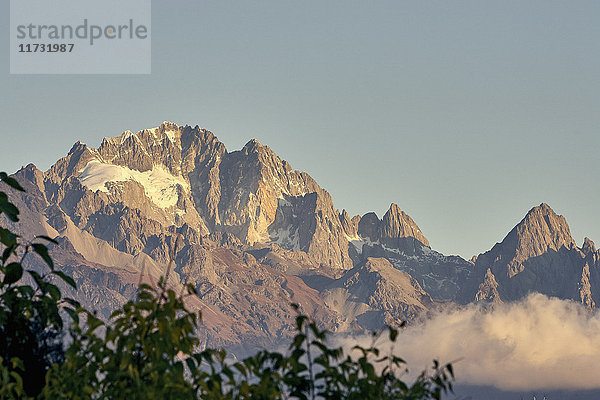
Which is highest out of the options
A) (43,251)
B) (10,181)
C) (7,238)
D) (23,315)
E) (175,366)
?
(10,181)

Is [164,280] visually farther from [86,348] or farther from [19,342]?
[19,342]

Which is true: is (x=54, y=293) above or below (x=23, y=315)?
above

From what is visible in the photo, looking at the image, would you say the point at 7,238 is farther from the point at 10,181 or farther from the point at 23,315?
the point at 23,315

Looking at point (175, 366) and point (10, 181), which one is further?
point (10, 181)

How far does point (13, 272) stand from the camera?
9.98 m

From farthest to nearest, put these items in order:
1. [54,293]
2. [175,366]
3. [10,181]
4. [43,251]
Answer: [54,293], [10,181], [43,251], [175,366]

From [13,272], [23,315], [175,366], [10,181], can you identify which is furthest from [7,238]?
[175,366]

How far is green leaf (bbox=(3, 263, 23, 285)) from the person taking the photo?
9898 mm

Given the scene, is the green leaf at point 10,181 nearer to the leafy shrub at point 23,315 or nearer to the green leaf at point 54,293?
the leafy shrub at point 23,315

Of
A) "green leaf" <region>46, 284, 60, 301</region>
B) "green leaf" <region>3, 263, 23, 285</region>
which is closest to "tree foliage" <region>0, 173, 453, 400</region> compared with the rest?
"green leaf" <region>3, 263, 23, 285</region>

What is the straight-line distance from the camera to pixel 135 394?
30.6 ft

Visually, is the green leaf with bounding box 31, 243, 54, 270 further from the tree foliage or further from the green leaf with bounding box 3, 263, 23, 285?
the green leaf with bounding box 3, 263, 23, 285

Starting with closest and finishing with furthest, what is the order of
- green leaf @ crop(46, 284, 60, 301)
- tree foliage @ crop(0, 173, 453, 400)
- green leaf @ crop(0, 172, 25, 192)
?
tree foliage @ crop(0, 173, 453, 400), green leaf @ crop(0, 172, 25, 192), green leaf @ crop(46, 284, 60, 301)

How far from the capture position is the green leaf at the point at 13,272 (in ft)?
32.5
